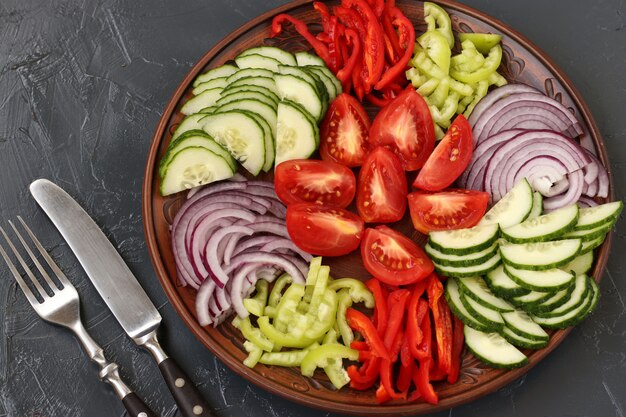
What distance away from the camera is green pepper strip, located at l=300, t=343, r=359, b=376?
380cm

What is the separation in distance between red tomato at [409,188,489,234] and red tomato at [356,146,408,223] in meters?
0.09

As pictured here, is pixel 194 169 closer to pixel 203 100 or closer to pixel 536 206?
pixel 203 100

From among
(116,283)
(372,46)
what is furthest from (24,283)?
(372,46)

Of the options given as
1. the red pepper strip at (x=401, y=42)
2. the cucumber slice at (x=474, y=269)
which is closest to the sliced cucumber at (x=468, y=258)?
the cucumber slice at (x=474, y=269)

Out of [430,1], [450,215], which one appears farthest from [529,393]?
[430,1]

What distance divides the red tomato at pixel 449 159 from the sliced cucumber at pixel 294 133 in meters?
0.64

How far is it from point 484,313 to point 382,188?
0.86 metres

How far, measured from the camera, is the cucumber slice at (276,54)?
4301 mm

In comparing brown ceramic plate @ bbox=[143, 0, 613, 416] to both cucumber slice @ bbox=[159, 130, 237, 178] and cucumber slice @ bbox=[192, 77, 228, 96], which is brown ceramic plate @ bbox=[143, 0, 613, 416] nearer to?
cucumber slice @ bbox=[192, 77, 228, 96]

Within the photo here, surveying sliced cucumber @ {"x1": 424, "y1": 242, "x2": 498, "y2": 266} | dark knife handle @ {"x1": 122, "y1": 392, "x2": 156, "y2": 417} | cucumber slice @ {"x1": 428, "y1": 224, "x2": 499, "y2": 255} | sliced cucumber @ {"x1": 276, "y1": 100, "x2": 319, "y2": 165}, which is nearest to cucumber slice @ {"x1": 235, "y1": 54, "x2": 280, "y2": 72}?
sliced cucumber @ {"x1": 276, "y1": 100, "x2": 319, "y2": 165}

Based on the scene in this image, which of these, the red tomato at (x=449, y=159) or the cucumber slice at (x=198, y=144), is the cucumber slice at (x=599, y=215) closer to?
the red tomato at (x=449, y=159)

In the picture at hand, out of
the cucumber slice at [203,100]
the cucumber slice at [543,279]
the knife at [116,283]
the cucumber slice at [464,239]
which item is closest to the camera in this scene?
the cucumber slice at [543,279]

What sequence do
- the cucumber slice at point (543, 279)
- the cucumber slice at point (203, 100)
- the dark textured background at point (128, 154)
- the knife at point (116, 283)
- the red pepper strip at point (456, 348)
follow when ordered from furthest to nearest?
the cucumber slice at point (203, 100), the dark textured background at point (128, 154), the knife at point (116, 283), the red pepper strip at point (456, 348), the cucumber slice at point (543, 279)

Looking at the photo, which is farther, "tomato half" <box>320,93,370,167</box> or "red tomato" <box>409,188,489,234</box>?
"tomato half" <box>320,93,370,167</box>
